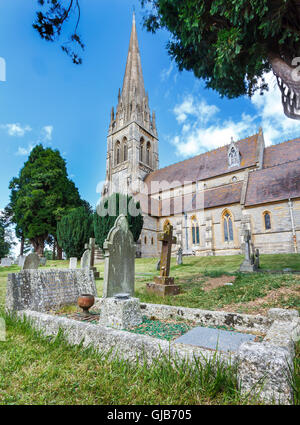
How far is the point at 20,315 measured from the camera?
12.0ft

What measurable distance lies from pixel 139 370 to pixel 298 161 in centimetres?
2296

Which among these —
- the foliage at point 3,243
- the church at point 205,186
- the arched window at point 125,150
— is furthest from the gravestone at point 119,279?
the foliage at point 3,243

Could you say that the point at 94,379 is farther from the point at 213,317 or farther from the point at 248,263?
the point at 248,263

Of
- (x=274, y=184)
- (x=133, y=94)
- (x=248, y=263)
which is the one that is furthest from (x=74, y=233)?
(x=133, y=94)

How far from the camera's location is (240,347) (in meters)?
1.59

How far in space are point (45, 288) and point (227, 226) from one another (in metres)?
19.8

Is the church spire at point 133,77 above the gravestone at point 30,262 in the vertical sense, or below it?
above

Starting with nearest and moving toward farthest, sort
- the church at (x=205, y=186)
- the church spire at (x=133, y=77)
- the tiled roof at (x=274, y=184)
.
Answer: the tiled roof at (x=274, y=184) < the church at (x=205, y=186) < the church spire at (x=133, y=77)

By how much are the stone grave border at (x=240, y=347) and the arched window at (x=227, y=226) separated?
62.4 feet

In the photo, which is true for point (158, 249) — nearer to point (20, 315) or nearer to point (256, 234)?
point (256, 234)

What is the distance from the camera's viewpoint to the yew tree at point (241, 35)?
5969mm

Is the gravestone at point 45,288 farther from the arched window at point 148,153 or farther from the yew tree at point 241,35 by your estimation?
the arched window at point 148,153

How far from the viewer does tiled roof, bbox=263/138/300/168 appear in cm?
2273
